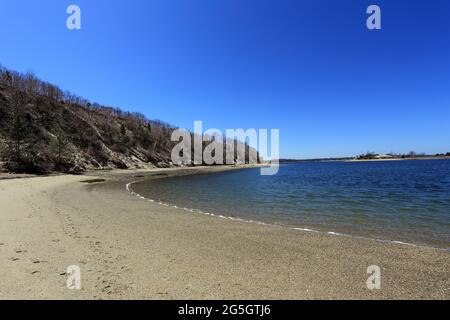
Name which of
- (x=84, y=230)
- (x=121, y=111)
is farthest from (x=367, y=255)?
(x=121, y=111)

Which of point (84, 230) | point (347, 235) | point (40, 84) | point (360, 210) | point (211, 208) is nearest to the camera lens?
point (84, 230)

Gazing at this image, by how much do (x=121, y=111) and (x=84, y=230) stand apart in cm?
14991

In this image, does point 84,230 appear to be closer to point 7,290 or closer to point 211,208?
point 7,290

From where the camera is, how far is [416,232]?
41.9 feet

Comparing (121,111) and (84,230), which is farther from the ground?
(121,111)

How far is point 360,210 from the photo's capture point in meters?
19.0

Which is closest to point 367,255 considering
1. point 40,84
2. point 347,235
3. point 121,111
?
point 347,235

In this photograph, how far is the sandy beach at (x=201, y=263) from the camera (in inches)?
239

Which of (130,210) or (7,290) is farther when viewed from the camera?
(130,210)

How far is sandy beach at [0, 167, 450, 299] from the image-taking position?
6.07 m

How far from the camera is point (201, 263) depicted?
7988 mm

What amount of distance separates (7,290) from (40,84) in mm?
110962
